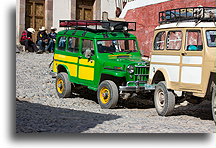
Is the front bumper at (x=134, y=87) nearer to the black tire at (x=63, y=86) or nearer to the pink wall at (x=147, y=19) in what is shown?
the black tire at (x=63, y=86)

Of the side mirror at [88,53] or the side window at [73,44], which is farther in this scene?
the side window at [73,44]

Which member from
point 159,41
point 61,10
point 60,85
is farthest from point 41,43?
point 159,41

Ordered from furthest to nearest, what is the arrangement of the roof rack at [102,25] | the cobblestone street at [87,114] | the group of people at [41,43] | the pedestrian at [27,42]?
the pedestrian at [27,42] → the group of people at [41,43] → the roof rack at [102,25] → the cobblestone street at [87,114]

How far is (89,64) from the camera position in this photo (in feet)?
34.9

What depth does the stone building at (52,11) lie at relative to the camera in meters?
19.4

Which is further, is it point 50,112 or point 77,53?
point 77,53

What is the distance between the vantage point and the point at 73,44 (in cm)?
1128

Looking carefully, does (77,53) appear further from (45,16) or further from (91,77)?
(45,16)

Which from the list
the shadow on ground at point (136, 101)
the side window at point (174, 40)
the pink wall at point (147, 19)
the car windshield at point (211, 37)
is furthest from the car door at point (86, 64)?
the pink wall at point (147, 19)

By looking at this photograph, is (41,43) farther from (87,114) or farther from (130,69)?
(87,114)

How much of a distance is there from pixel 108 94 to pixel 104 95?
0.12m

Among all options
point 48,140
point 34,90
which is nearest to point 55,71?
point 34,90

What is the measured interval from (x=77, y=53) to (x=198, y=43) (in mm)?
3686

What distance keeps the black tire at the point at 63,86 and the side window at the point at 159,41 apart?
117 inches
